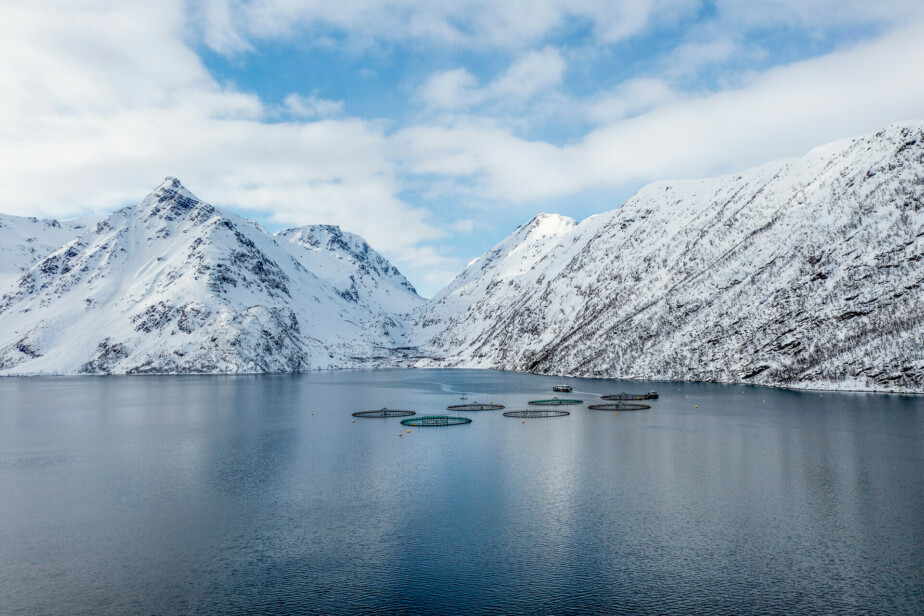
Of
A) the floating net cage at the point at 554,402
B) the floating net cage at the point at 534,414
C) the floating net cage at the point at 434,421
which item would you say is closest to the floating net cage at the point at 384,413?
the floating net cage at the point at 434,421

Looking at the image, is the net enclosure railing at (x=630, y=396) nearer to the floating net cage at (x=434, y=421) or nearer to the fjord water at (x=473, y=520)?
the fjord water at (x=473, y=520)

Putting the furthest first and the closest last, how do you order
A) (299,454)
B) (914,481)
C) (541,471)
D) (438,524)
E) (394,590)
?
(299,454)
(541,471)
(914,481)
(438,524)
(394,590)

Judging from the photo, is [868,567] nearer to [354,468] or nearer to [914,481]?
[914,481]

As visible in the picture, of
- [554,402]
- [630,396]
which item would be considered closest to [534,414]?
[554,402]

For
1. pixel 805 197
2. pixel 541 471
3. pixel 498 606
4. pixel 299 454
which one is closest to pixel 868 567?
pixel 498 606

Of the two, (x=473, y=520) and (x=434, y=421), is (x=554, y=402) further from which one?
(x=473, y=520)

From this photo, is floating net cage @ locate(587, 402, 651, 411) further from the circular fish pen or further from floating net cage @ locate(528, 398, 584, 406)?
the circular fish pen
